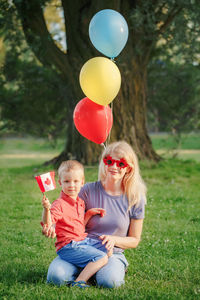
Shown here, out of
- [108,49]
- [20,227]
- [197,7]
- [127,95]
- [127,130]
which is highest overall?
[197,7]

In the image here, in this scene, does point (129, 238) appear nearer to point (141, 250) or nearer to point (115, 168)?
point (115, 168)

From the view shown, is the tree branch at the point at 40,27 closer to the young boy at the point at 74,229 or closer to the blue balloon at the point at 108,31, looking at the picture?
the blue balloon at the point at 108,31

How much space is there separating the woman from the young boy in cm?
8

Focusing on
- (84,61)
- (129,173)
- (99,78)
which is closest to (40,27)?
(84,61)

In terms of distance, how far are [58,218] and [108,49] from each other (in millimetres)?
2425

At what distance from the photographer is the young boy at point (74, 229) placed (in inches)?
133

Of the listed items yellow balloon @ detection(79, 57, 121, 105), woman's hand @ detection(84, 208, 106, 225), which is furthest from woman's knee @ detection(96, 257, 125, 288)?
yellow balloon @ detection(79, 57, 121, 105)

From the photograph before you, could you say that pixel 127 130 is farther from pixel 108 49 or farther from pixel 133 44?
pixel 108 49

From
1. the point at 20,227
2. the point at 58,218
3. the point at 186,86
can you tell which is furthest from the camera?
the point at 186,86

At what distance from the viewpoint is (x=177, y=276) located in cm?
385

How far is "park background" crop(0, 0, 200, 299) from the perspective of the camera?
3.89 meters

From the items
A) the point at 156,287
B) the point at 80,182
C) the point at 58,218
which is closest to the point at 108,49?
the point at 80,182

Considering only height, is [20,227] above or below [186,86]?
below

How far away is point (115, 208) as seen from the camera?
3572mm
